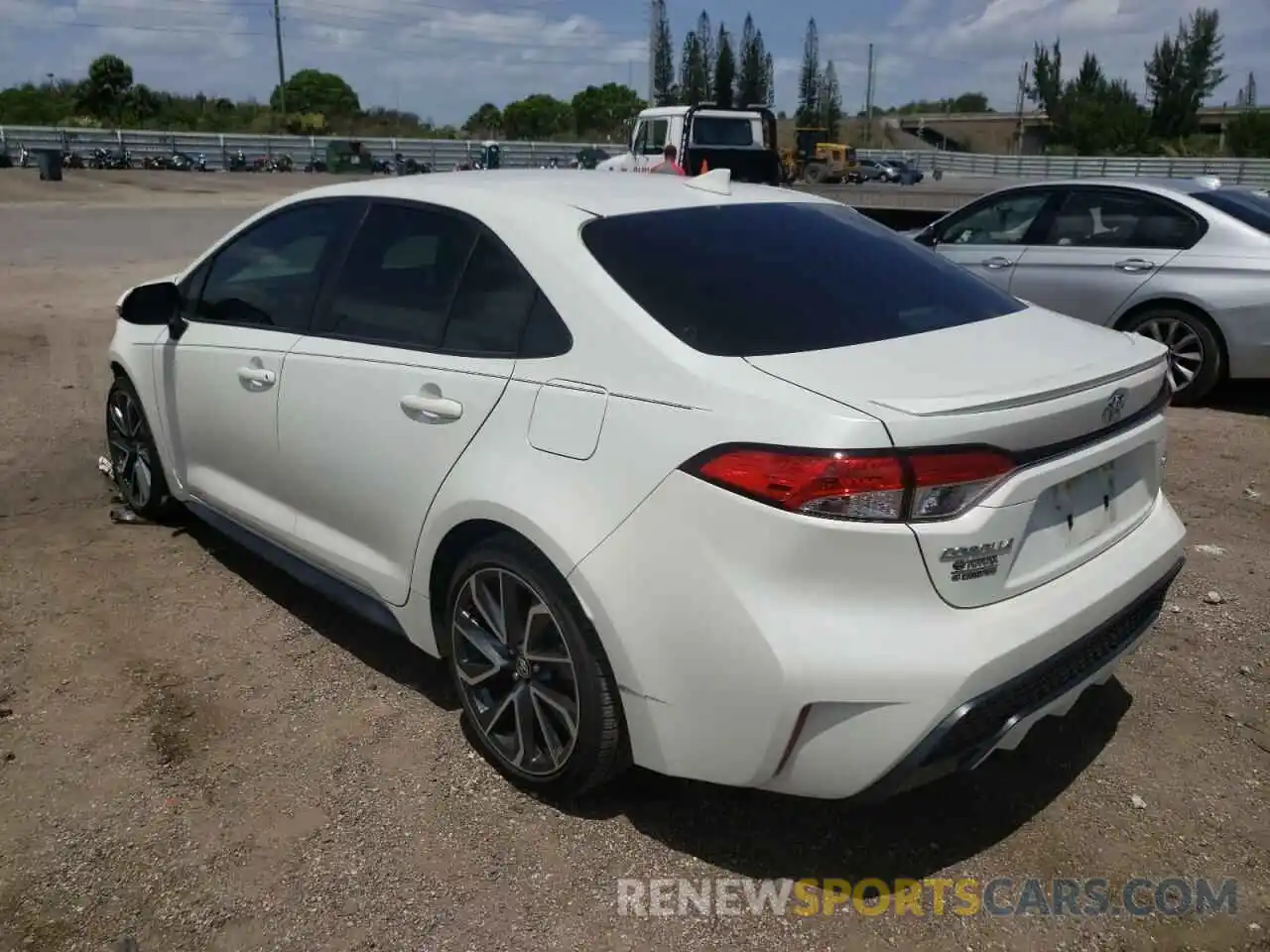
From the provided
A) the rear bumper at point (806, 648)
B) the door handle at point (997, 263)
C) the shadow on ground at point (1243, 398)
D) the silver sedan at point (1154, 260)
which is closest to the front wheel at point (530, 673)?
the rear bumper at point (806, 648)

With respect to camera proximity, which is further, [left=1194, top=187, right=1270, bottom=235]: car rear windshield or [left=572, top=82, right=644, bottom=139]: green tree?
[left=572, top=82, right=644, bottom=139]: green tree

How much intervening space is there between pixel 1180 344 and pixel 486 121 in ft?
309

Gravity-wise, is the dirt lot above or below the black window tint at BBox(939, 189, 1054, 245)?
below

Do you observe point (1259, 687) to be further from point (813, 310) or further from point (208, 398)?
point (208, 398)

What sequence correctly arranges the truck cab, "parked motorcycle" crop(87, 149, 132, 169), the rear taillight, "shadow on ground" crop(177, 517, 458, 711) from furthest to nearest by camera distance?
1. "parked motorcycle" crop(87, 149, 132, 169)
2. the truck cab
3. "shadow on ground" crop(177, 517, 458, 711)
4. the rear taillight

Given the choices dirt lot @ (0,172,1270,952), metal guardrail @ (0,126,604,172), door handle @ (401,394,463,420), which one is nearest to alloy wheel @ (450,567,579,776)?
dirt lot @ (0,172,1270,952)

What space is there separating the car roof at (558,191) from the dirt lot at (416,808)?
5.20 feet

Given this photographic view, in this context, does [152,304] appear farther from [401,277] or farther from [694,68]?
[694,68]

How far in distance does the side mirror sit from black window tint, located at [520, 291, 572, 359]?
214cm

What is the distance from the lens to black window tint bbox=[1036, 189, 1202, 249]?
7.23 m

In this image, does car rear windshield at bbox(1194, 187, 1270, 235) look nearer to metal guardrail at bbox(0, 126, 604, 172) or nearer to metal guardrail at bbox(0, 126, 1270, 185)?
metal guardrail at bbox(0, 126, 1270, 185)

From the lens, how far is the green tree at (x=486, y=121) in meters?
91.5

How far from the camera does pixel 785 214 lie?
3.43m

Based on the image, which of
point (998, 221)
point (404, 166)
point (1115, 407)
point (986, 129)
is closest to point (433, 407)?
point (1115, 407)
